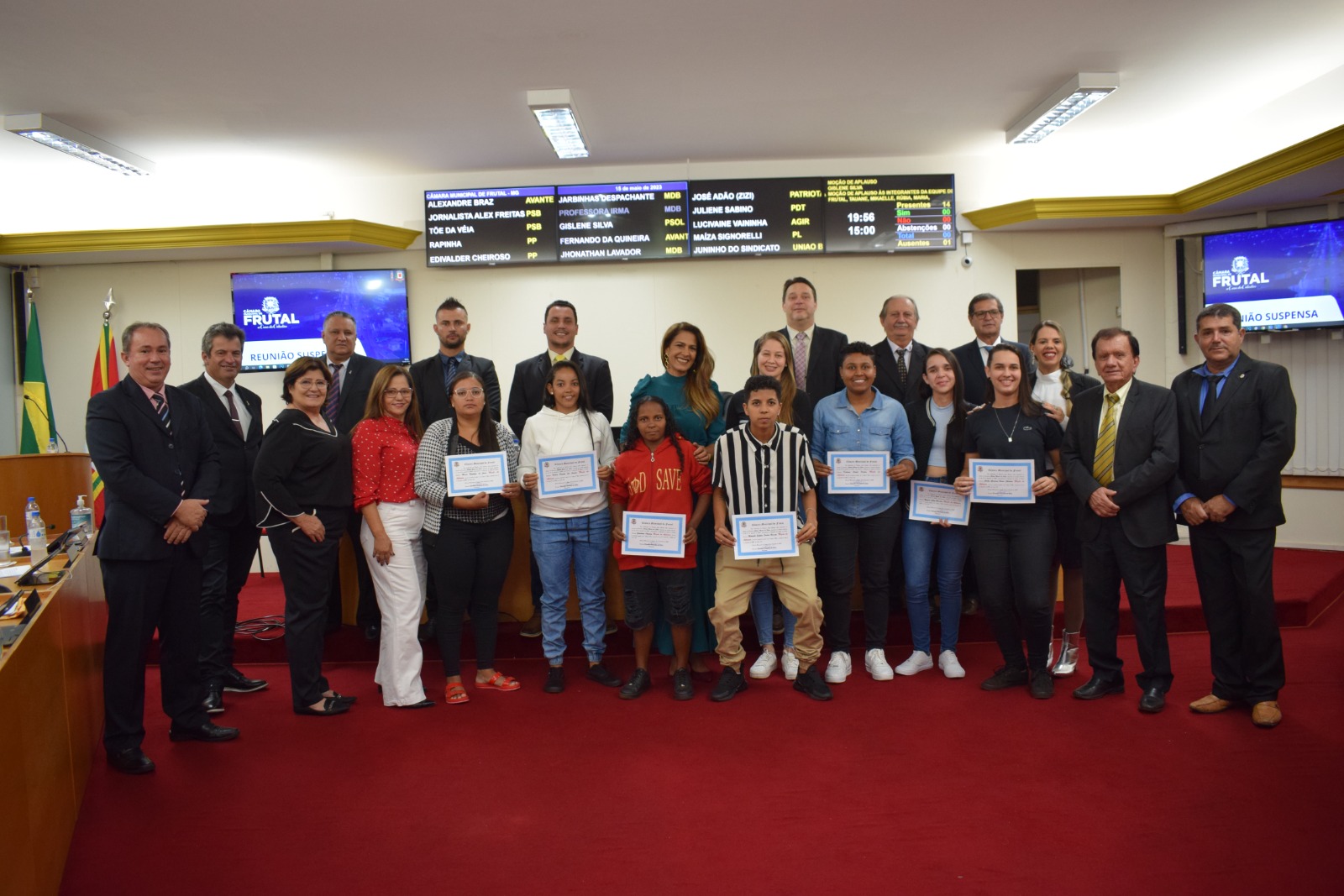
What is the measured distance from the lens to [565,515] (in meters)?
3.94

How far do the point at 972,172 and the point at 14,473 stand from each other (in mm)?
7108

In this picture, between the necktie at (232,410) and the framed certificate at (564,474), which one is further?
the necktie at (232,410)

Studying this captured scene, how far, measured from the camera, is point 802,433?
3826 mm

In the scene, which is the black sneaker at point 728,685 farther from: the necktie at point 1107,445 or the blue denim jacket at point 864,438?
the necktie at point 1107,445

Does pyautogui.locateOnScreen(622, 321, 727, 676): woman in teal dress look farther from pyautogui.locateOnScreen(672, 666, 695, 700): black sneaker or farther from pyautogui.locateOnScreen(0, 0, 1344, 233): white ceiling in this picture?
pyautogui.locateOnScreen(0, 0, 1344, 233): white ceiling

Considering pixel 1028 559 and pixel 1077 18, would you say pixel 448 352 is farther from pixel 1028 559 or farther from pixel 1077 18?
pixel 1077 18

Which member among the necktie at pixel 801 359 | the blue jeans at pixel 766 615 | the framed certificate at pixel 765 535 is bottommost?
the blue jeans at pixel 766 615

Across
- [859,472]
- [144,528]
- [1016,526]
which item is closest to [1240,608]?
[1016,526]

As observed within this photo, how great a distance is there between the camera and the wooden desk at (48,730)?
193 cm

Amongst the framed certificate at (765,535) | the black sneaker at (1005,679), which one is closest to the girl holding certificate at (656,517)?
the framed certificate at (765,535)

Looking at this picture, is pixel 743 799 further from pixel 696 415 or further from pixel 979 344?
pixel 979 344

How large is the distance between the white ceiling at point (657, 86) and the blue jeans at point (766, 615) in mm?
2901

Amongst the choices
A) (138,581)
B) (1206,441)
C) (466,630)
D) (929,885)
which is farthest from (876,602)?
(138,581)

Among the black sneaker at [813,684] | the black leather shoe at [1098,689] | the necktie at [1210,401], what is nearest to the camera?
the necktie at [1210,401]
